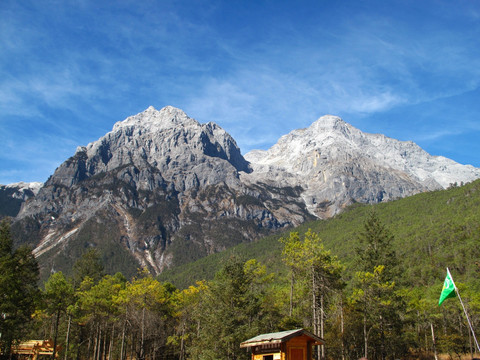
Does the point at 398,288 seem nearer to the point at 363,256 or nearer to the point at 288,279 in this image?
the point at 363,256

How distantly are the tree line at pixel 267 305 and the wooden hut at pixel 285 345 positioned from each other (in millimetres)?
7328

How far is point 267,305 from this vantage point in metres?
45.5

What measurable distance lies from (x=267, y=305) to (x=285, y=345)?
18.4m

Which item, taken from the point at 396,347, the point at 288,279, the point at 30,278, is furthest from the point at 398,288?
the point at 30,278

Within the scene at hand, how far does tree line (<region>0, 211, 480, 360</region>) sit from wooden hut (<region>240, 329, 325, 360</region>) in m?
7.33

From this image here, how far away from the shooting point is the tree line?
3950cm

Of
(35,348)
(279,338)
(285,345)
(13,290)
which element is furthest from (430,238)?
(13,290)

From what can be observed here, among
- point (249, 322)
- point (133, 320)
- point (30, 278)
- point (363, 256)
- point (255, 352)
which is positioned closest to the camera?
point (255, 352)

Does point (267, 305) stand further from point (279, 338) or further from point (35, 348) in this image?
point (35, 348)

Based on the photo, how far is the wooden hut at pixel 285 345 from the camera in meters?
27.1

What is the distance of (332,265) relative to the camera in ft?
133

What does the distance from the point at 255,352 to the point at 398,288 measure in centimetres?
2454

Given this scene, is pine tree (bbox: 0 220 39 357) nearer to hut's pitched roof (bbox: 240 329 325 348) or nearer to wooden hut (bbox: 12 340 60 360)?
wooden hut (bbox: 12 340 60 360)

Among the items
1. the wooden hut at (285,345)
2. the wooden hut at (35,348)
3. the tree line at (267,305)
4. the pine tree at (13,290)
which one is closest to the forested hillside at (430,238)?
the tree line at (267,305)
